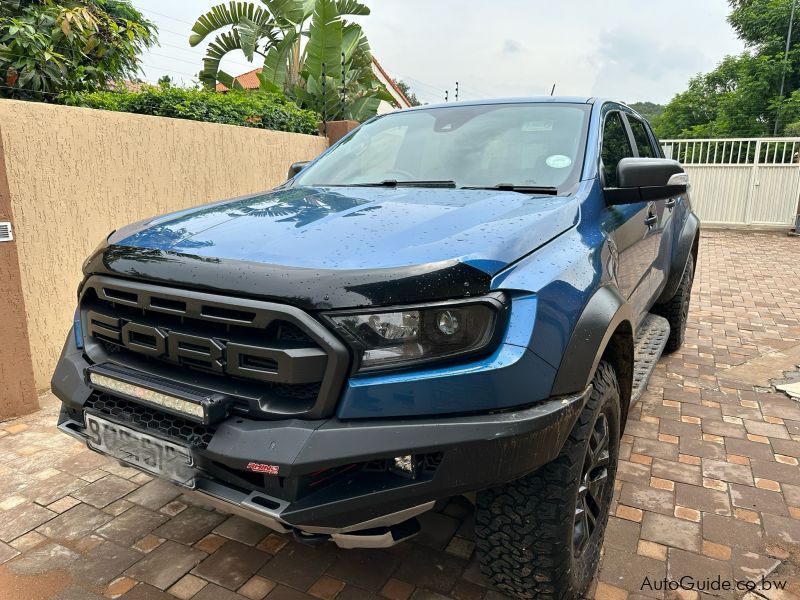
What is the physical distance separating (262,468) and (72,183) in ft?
10.9

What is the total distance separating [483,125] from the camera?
295 centimetres

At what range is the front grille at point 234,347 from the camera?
1.59 metres

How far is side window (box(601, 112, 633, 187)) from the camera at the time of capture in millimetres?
2711

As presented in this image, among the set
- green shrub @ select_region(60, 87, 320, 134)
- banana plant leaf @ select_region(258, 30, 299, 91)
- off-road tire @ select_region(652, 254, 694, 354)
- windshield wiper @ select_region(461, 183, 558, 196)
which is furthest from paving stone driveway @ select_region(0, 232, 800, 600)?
banana plant leaf @ select_region(258, 30, 299, 91)

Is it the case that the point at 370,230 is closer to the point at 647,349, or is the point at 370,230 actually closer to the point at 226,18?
the point at 647,349

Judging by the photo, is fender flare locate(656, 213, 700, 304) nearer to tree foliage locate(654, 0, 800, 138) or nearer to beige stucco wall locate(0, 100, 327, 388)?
beige stucco wall locate(0, 100, 327, 388)

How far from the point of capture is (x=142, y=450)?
1855mm

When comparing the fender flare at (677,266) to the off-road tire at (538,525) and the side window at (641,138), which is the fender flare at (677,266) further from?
the off-road tire at (538,525)

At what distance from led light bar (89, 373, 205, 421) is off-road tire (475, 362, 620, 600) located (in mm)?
903

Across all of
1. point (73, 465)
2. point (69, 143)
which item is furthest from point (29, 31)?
point (73, 465)

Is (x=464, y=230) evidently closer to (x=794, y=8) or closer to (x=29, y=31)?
(x=29, y=31)

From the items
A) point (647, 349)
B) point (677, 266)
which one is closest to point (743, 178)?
point (677, 266)

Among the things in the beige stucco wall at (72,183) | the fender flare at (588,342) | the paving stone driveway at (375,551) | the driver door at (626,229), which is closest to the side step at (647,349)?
the driver door at (626,229)

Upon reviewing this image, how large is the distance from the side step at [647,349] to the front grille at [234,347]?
180 cm
